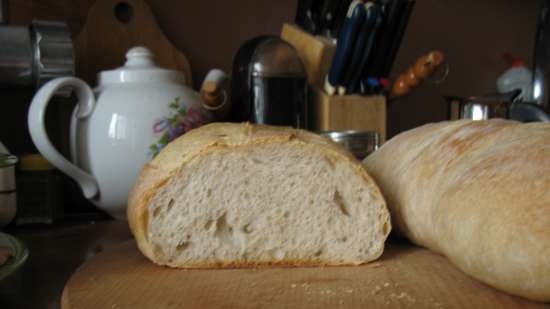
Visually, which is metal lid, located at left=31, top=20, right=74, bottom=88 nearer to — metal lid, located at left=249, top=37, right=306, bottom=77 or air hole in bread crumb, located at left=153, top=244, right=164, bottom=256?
metal lid, located at left=249, top=37, right=306, bottom=77

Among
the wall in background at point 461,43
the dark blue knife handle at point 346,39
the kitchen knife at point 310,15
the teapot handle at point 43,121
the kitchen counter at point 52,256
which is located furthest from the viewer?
the wall in background at point 461,43

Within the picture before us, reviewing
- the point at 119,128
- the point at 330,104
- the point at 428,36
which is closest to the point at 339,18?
the point at 330,104

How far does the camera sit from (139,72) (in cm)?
135

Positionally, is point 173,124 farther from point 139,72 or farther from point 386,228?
point 386,228

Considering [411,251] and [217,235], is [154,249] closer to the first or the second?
[217,235]

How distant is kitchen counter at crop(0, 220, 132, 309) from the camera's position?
2.67ft

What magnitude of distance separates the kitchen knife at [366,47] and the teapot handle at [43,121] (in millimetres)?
756

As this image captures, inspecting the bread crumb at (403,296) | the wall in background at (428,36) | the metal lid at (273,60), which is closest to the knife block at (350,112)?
the metal lid at (273,60)

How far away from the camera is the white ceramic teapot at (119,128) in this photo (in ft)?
4.29

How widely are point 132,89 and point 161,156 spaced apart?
383 mm

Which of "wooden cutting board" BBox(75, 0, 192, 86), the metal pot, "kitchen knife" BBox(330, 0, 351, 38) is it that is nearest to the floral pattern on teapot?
"wooden cutting board" BBox(75, 0, 192, 86)

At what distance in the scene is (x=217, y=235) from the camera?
3.07 ft

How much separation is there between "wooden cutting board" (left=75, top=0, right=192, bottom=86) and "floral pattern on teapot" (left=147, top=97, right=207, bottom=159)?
401 mm

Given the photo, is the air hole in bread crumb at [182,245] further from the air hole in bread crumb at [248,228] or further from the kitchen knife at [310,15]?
the kitchen knife at [310,15]
